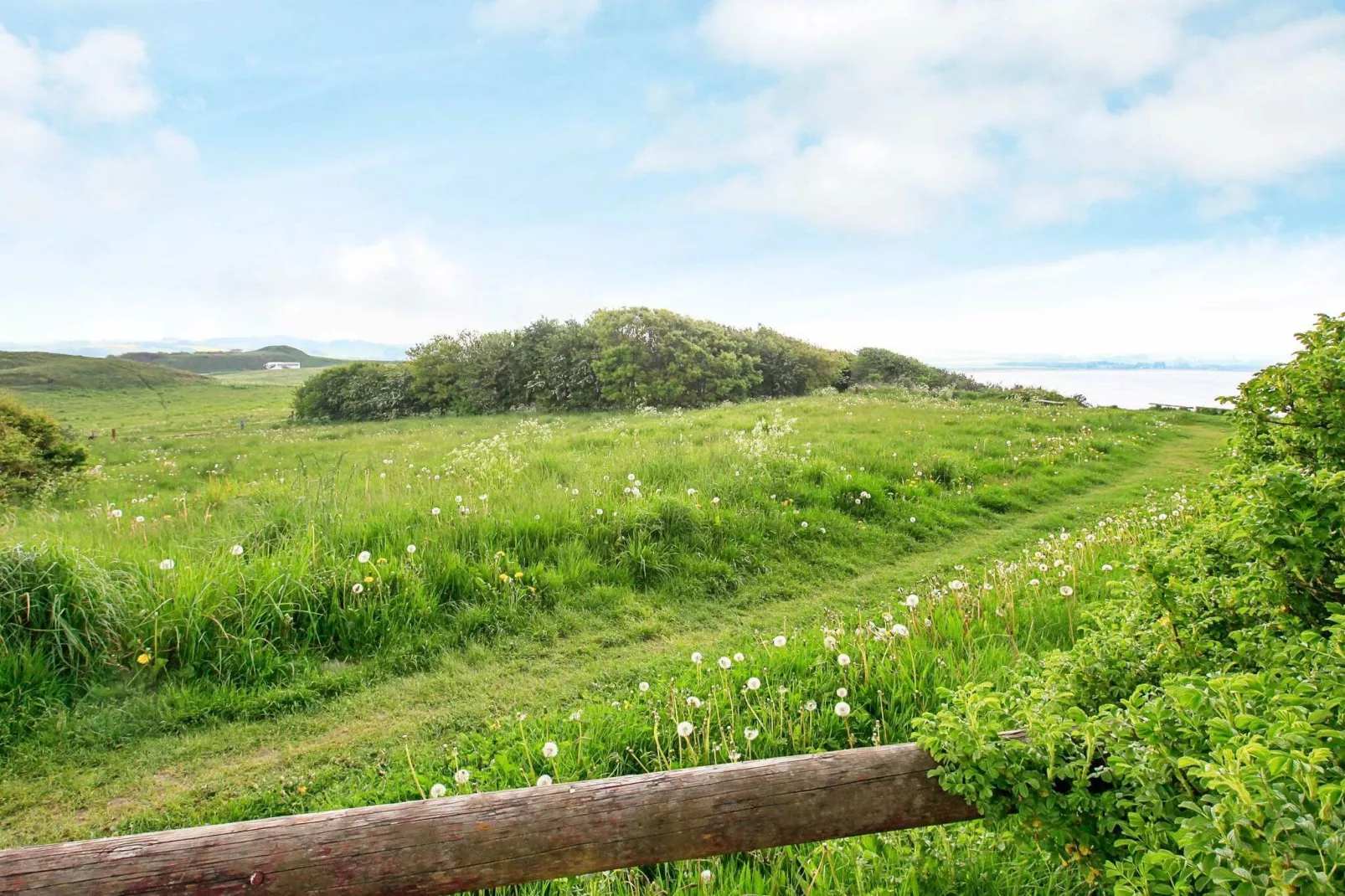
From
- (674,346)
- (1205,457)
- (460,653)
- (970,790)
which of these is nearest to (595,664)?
(460,653)

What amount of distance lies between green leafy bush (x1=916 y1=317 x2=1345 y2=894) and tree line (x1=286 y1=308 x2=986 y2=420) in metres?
32.3

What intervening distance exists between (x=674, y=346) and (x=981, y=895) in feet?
118

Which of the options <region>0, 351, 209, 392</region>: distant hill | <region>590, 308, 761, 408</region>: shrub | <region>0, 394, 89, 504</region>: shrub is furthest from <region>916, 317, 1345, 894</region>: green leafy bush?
<region>0, 351, 209, 392</region>: distant hill

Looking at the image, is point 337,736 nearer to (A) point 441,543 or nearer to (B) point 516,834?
(A) point 441,543

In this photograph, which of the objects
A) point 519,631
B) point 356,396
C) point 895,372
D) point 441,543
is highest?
point 895,372

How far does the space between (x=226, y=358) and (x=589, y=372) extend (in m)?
163

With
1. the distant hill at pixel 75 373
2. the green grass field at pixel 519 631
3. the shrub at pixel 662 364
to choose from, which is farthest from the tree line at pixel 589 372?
the distant hill at pixel 75 373

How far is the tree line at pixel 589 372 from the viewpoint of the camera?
37.2 meters

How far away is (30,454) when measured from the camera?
12.1 m

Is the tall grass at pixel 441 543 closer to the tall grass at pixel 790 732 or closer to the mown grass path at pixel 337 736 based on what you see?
the mown grass path at pixel 337 736

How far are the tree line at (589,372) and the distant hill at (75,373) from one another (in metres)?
36.6

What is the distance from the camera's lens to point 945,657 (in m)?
4.65

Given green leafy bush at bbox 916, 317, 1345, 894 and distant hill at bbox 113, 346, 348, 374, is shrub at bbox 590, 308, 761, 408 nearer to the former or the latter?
green leafy bush at bbox 916, 317, 1345, 894

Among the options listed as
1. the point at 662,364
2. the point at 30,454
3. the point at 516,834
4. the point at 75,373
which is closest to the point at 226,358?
the point at 75,373
